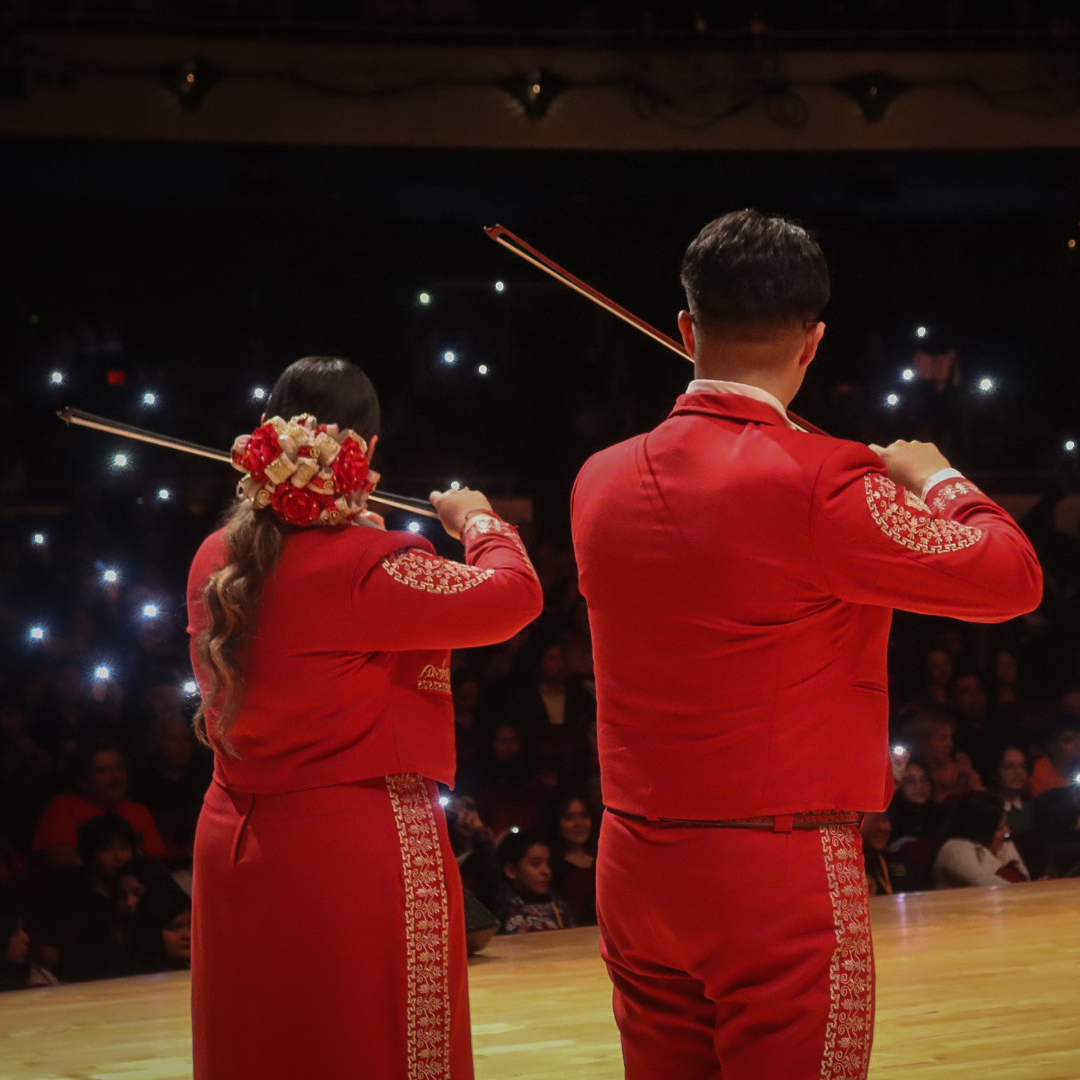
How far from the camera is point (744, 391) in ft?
4.59

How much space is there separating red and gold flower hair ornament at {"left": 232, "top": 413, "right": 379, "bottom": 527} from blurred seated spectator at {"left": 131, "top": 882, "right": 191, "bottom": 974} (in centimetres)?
245

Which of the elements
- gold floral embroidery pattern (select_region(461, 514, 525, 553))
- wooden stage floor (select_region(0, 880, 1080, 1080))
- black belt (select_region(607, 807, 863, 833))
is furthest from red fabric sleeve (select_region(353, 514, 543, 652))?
wooden stage floor (select_region(0, 880, 1080, 1080))

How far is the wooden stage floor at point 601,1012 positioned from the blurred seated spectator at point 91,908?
0.48 meters

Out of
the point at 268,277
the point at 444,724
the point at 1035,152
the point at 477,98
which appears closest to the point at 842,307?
the point at 1035,152

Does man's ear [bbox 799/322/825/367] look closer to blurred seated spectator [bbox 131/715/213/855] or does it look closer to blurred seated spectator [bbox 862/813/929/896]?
blurred seated spectator [bbox 131/715/213/855]

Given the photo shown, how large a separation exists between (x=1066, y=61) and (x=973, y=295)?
142 centimetres

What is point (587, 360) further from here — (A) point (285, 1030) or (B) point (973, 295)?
(A) point (285, 1030)

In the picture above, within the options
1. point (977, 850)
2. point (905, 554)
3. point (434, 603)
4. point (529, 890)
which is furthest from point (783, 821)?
point (977, 850)

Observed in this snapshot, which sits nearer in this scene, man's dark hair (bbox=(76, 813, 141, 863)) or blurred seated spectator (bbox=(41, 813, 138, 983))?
blurred seated spectator (bbox=(41, 813, 138, 983))

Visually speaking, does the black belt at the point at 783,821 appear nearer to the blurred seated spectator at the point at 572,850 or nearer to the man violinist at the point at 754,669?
the man violinist at the point at 754,669

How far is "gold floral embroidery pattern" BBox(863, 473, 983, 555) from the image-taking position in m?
1.30

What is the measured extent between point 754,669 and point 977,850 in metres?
3.76

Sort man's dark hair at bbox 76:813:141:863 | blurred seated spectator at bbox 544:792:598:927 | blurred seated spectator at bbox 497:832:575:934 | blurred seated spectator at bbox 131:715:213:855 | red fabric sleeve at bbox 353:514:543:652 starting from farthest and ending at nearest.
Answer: blurred seated spectator at bbox 131:715:213:855 < blurred seated spectator at bbox 544:792:598:927 < blurred seated spectator at bbox 497:832:575:934 < man's dark hair at bbox 76:813:141:863 < red fabric sleeve at bbox 353:514:543:652

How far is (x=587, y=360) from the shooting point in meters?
7.17
